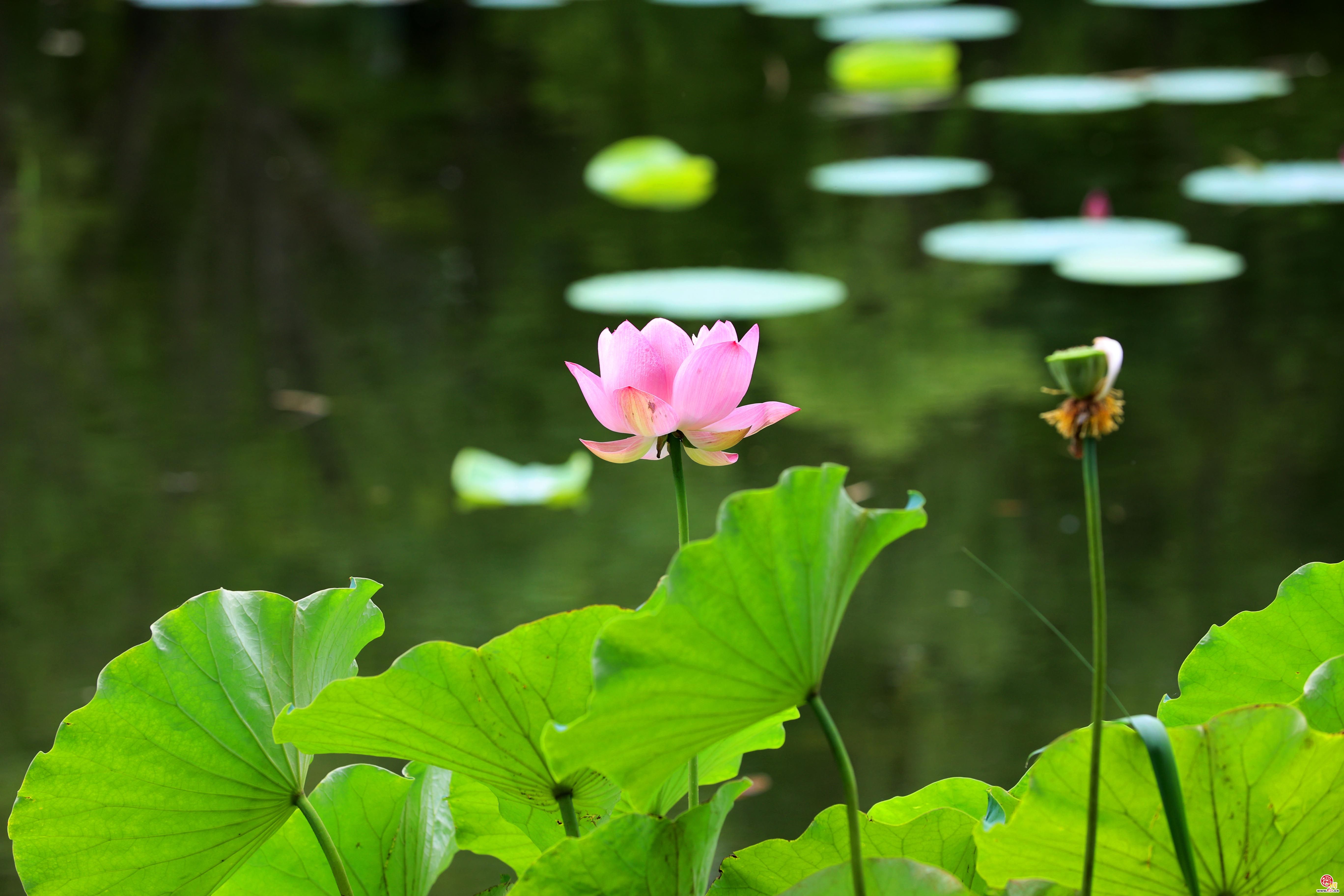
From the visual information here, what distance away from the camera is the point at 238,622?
35 cm

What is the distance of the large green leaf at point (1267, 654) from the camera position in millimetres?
363

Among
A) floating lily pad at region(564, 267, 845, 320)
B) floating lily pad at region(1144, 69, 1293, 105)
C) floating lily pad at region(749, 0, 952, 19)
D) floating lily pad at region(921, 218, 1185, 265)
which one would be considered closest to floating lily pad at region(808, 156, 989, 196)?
floating lily pad at region(921, 218, 1185, 265)

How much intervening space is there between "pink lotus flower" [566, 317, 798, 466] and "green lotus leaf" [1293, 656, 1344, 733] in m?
0.14

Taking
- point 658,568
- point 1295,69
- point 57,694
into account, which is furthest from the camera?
point 1295,69

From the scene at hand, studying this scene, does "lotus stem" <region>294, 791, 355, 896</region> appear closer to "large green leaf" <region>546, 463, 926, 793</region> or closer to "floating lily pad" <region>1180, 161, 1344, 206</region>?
"large green leaf" <region>546, 463, 926, 793</region>

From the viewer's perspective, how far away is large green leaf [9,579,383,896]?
0.34 m

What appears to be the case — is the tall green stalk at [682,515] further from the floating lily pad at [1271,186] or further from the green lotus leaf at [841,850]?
the floating lily pad at [1271,186]

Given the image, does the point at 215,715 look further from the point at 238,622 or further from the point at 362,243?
the point at 362,243

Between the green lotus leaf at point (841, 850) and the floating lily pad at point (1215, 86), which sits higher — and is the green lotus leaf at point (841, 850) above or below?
above

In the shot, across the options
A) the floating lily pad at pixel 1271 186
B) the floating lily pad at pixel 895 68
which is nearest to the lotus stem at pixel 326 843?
the floating lily pad at pixel 1271 186

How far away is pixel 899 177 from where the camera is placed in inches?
99.3

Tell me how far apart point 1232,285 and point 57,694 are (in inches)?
61.5

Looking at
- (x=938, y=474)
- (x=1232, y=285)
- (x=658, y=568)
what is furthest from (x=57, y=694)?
(x=1232, y=285)

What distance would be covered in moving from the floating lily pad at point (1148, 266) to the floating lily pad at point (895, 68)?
1.38 m
